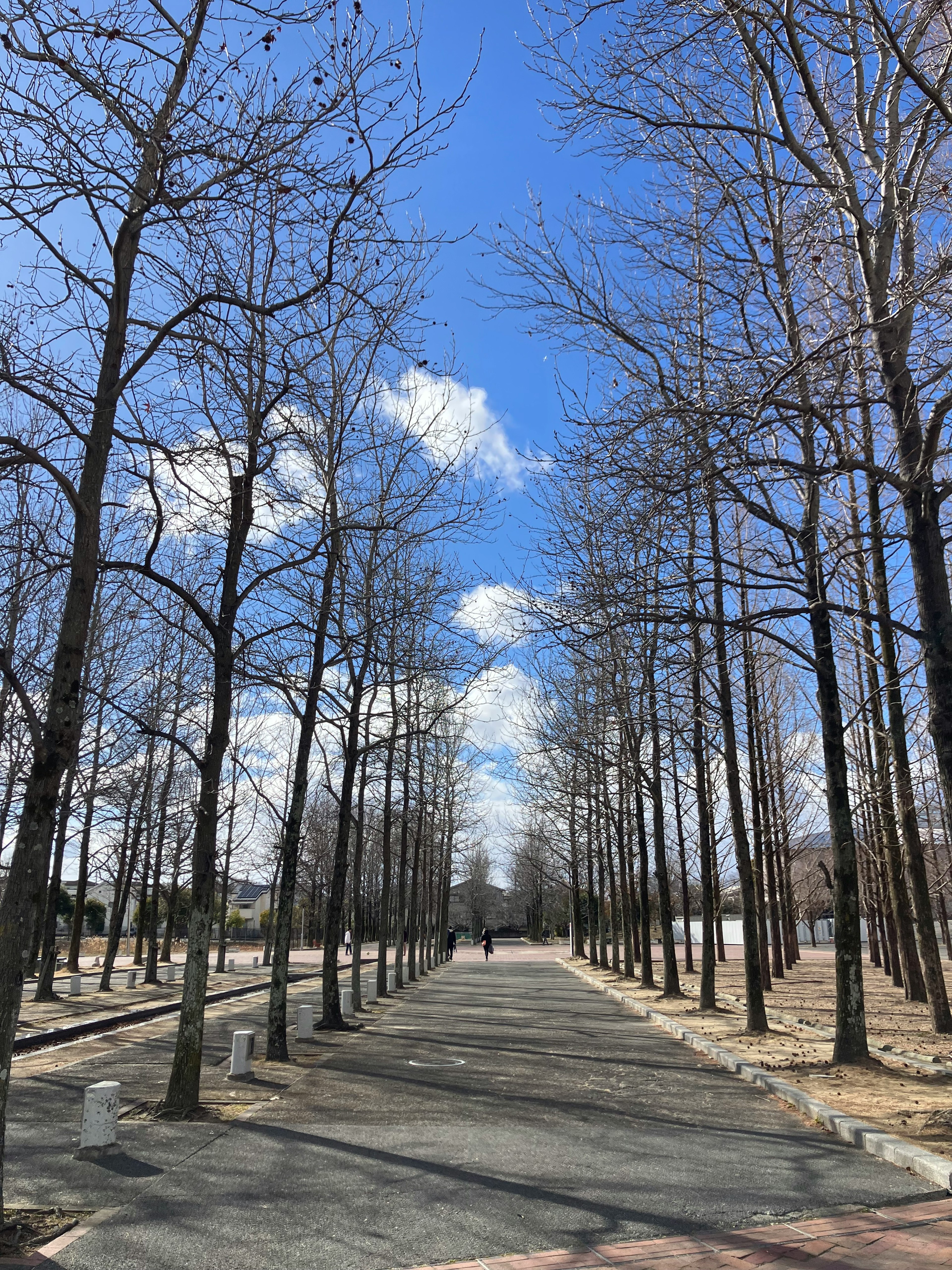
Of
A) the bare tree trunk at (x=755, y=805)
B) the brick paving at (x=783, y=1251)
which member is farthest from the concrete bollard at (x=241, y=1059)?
the bare tree trunk at (x=755, y=805)

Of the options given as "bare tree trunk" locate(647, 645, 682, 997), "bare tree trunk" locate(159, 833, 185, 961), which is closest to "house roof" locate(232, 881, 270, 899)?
"bare tree trunk" locate(159, 833, 185, 961)

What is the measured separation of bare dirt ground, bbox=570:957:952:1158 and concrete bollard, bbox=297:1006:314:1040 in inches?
238

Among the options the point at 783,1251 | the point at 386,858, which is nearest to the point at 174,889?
the point at 386,858

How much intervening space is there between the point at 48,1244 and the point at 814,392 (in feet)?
25.8

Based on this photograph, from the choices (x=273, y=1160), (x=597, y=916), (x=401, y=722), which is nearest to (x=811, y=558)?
(x=273, y=1160)

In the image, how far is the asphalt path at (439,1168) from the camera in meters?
5.07

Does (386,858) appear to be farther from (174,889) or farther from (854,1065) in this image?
(854,1065)

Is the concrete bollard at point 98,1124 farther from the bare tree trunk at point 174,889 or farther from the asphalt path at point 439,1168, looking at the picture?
the bare tree trunk at point 174,889

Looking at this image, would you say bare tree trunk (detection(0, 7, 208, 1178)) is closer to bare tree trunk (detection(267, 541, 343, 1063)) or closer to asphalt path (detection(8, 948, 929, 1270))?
asphalt path (detection(8, 948, 929, 1270))

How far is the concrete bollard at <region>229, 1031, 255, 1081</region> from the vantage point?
10.3 meters

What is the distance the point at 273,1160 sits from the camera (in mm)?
6691

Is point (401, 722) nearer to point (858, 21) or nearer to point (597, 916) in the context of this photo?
point (597, 916)

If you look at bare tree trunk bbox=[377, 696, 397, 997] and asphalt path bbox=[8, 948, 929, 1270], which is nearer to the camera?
asphalt path bbox=[8, 948, 929, 1270]

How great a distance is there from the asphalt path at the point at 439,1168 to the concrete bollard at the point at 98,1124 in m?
0.19
